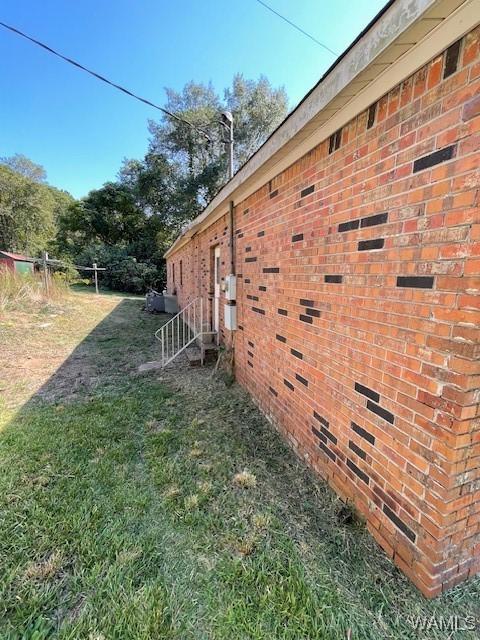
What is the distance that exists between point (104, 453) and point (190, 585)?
5.28 ft

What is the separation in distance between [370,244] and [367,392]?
93 cm

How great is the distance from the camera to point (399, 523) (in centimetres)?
159

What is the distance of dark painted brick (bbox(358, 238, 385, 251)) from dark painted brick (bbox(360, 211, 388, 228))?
10 cm

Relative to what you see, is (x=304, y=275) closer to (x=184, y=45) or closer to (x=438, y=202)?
(x=438, y=202)

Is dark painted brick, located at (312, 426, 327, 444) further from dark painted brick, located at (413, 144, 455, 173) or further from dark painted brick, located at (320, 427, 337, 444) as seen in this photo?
dark painted brick, located at (413, 144, 455, 173)

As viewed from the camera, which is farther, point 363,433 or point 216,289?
point 216,289

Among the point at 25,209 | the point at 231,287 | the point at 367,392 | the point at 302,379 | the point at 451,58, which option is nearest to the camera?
the point at 451,58

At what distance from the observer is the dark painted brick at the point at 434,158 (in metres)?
1.28

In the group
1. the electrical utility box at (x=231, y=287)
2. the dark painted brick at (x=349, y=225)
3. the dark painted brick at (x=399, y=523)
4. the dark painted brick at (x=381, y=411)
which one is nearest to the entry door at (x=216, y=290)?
the electrical utility box at (x=231, y=287)

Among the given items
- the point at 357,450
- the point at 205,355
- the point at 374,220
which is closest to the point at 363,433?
the point at 357,450

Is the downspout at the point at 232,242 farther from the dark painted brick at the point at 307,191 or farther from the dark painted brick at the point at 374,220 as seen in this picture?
the dark painted brick at the point at 374,220

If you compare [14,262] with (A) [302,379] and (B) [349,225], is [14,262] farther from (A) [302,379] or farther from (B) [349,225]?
(B) [349,225]

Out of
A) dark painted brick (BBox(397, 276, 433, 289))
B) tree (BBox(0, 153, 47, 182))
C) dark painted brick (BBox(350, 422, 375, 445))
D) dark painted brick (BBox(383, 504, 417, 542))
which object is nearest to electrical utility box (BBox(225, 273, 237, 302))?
dark painted brick (BBox(350, 422, 375, 445))

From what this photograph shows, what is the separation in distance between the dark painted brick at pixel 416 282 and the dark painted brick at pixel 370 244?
0.25 m
